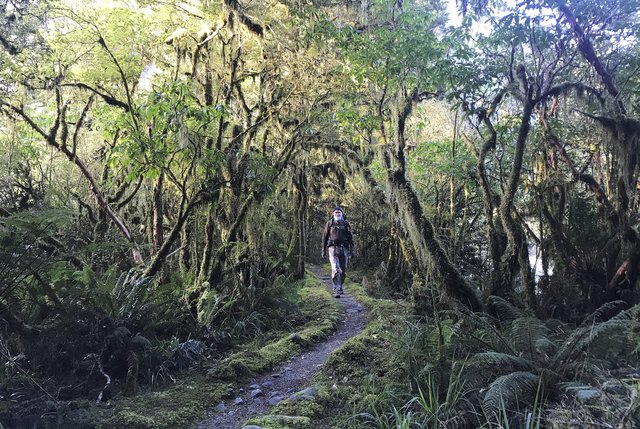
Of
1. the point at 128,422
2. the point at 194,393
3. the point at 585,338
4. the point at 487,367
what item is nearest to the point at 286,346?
the point at 194,393

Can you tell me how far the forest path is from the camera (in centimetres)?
454

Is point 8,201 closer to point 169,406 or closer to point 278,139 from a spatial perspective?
point 278,139

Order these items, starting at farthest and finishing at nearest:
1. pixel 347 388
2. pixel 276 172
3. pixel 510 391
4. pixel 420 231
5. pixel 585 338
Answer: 1. pixel 276 172
2. pixel 420 231
3. pixel 347 388
4. pixel 585 338
5. pixel 510 391

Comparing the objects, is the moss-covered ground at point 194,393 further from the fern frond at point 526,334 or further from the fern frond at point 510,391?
the fern frond at point 526,334

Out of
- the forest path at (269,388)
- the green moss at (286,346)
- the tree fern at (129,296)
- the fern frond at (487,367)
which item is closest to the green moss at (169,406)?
the forest path at (269,388)

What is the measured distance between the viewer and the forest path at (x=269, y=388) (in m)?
4.54

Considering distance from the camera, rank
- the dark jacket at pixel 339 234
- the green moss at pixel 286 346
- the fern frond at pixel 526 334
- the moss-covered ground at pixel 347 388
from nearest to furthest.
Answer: the moss-covered ground at pixel 347 388
the fern frond at pixel 526 334
the green moss at pixel 286 346
the dark jacket at pixel 339 234

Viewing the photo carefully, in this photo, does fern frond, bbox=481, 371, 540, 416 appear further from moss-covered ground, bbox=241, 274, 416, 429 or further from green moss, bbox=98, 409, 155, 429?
green moss, bbox=98, 409, 155, 429

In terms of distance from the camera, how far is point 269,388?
5.39 metres

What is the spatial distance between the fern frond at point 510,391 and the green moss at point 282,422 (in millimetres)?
1570

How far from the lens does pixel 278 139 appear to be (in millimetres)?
11617

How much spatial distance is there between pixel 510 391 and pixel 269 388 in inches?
116

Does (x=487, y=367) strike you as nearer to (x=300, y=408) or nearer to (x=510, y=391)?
(x=510, y=391)

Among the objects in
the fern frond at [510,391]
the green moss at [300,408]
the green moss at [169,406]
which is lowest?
the green moss at [169,406]
